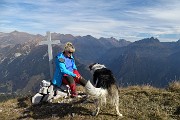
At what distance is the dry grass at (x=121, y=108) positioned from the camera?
11.6m

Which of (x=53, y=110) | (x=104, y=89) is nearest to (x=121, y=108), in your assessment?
(x=104, y=89)

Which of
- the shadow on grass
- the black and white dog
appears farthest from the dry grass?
the black and white dog

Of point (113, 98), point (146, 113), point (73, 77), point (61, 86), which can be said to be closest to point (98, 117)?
point (113, 98)

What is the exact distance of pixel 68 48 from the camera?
13250 millimetres

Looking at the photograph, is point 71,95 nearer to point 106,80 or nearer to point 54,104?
point 54,104

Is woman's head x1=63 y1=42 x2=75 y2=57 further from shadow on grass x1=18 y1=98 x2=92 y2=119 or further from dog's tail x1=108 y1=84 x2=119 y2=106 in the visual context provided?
dog's tail x1=108 y1=84 x2=119 y2=106

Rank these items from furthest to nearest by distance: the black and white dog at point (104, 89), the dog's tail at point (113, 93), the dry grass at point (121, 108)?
the dry grass at point (121, 108) → the dog's tail at point (113, 93) → the black and white dog at point (104, 89)

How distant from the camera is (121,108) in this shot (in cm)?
1270

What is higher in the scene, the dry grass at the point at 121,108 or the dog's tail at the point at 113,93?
the dog's tail at the point at 113,93

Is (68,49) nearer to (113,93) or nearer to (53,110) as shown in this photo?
(53,110)

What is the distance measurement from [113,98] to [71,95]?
363 centimetres

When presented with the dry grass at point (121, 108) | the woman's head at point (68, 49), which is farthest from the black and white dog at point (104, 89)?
the woman's head at point (68, 49)

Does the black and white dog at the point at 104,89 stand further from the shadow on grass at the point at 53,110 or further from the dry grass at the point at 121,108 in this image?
the shadow on grass at the point at 53,110

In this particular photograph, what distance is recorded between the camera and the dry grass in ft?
38.0
